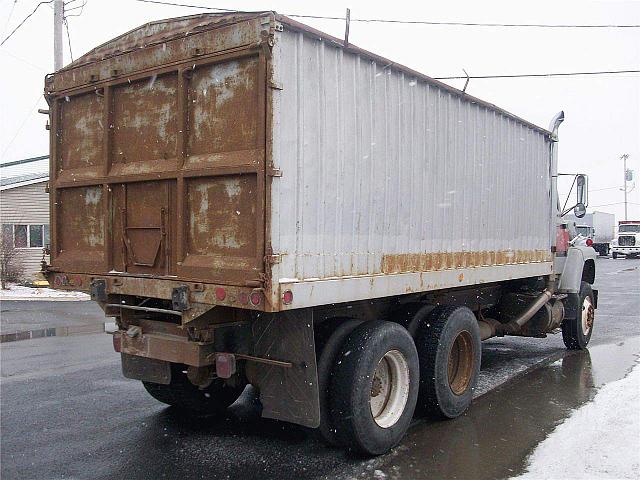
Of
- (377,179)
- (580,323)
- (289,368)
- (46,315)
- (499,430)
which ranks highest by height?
(377,179)

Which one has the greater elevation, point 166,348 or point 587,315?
point 166,348

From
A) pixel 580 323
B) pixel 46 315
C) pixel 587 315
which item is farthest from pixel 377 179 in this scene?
pixel 46 315

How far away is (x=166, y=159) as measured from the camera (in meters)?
4.70

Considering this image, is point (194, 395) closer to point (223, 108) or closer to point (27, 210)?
point (223, 108)

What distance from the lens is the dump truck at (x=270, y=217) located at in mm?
4148

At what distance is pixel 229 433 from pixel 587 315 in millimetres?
6691

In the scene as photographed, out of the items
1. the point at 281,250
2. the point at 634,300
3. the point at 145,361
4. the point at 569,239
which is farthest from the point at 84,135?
the point at 634,300

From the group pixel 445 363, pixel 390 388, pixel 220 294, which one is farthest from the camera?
pixel 445 363

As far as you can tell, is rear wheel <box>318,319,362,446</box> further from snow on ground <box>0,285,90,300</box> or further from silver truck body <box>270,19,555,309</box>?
snow on ground <box>0,285,90,300</box>

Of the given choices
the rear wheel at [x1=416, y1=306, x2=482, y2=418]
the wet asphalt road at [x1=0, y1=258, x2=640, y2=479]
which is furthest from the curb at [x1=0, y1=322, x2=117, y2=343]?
the rear wheel at [x1=416, y1=306, x2=482, y2=418]

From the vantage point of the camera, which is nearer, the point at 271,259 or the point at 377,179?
the point at 271,259

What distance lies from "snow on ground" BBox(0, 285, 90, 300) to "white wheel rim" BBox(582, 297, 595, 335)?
13953 millimetres

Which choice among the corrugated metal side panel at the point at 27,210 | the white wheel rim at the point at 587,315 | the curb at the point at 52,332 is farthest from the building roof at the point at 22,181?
the white wheel rim at the point at 587,315

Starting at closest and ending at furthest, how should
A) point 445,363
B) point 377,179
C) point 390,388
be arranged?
point 377,179, point 390,388, point 445,363
